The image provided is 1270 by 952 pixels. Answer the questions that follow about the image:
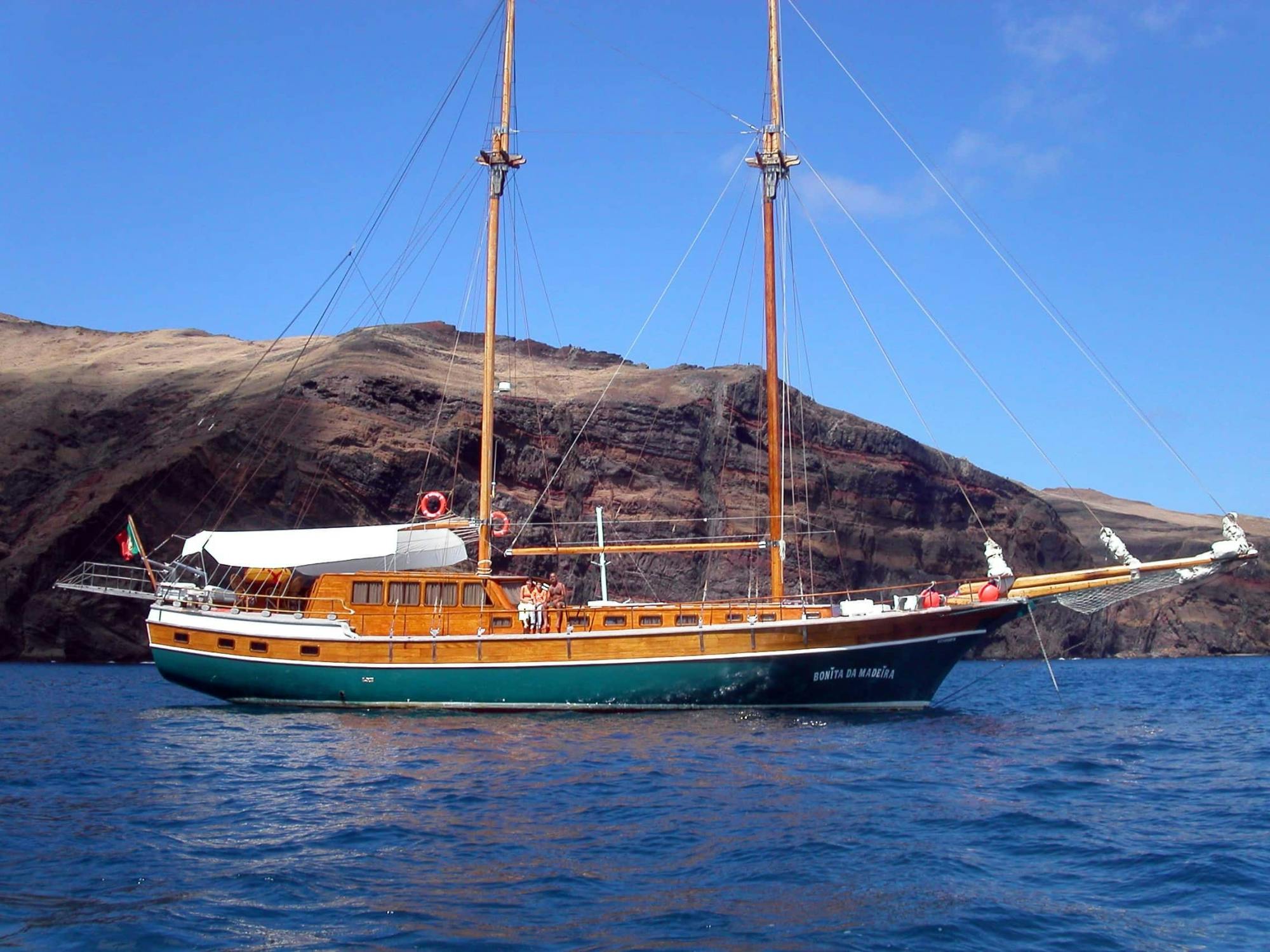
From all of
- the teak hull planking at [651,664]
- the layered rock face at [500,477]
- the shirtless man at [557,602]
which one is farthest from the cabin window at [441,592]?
the layered rock face at [500,477]

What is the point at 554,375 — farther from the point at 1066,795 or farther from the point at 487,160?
the point at 1066,795

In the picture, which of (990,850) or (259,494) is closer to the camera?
(990,850)

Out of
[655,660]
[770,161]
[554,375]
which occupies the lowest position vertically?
[655,660]

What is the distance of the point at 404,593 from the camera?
2931 centimetres

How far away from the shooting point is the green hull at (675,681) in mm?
27172

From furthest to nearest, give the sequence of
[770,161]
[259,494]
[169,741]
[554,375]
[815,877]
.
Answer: [554,375]
[259,494]
[770,161]
[169,741]
[815,877]

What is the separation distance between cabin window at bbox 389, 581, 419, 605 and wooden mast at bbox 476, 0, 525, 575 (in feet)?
10.1

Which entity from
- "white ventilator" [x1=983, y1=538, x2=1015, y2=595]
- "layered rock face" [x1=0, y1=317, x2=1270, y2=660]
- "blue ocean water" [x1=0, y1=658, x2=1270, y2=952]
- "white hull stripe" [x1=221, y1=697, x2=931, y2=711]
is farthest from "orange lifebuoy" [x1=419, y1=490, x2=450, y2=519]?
"white ventilator" [x1=983, y1=538, x2=1015, y2=595]

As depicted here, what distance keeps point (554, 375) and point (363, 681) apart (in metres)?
59.5

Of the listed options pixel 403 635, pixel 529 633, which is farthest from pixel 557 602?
pixel 403 635

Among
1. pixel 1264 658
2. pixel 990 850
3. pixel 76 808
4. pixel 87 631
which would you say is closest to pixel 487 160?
pixel 76 808

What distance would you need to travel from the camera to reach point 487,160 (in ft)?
112

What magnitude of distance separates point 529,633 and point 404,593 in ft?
12.8

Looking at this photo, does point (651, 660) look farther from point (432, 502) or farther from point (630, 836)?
point (630, 836)
